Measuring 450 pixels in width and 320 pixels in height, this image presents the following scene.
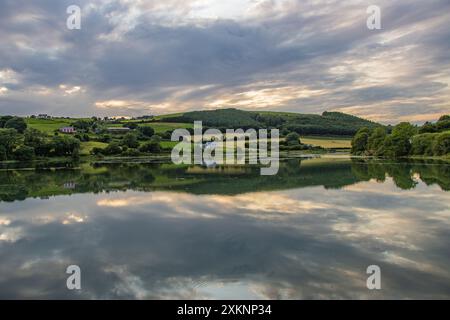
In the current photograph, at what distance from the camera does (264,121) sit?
158 metres

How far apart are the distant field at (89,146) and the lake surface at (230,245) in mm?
59763

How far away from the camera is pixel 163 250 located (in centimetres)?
1217

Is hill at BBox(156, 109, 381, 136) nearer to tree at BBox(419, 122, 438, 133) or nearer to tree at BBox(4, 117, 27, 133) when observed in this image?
tree at BBox(419, 122, 438, 133)

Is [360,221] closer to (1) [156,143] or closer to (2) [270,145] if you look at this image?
(1) [156,143]

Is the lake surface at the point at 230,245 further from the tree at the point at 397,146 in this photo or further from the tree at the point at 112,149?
the tree at the point at 112,149

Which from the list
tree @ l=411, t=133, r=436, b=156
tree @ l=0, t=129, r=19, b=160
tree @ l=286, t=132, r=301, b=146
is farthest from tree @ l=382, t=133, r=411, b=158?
tree @ l=0, t=129, r=19, b=160

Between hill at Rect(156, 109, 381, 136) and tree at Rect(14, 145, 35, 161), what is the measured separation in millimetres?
67152

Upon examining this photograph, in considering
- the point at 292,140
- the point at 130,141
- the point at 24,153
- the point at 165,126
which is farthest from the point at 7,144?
the point at 292,140

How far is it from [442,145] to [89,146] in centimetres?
6986

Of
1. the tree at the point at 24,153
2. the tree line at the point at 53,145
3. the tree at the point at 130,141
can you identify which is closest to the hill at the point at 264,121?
the tree at the point at 130,141
